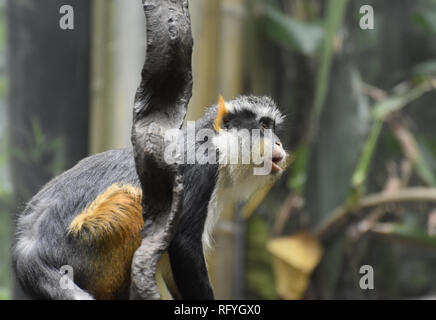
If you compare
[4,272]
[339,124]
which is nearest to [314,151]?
[339,124]

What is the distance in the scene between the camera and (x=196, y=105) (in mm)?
4180

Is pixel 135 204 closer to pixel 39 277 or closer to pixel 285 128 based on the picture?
pixel 39 277

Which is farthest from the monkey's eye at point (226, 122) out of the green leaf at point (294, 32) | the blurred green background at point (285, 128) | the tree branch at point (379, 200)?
the green leaf at point (294, 32)

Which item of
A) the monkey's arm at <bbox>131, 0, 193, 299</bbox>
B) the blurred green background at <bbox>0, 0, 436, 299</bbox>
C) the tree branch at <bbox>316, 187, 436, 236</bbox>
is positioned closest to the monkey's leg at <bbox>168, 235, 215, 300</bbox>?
the monkey's arm at <bbox>131, 0, 193, 299</bbox>

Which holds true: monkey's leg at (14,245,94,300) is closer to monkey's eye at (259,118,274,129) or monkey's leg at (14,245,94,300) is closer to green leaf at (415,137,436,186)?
monkey's eye at (259,118,274,129)

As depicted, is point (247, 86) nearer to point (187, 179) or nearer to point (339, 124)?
point (339, 124)

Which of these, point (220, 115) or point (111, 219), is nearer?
point (111, 219)

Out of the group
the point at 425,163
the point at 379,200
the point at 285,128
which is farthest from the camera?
the point at 425,163

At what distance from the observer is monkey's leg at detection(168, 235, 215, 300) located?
2088mm

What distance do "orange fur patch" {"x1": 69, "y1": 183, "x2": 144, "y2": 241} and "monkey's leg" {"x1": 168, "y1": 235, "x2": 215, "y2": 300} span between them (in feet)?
0.56

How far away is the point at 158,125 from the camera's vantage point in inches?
72.0

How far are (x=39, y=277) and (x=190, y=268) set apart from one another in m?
0.57


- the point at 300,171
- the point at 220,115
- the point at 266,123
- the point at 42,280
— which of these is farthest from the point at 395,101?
the point at 42,280

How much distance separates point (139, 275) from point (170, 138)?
18.2 inches
